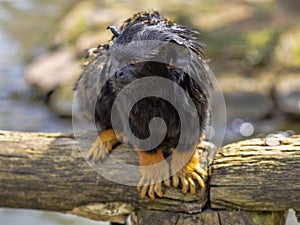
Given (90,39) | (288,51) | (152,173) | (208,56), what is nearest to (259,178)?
(152,173)

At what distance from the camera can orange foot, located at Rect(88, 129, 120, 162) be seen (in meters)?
2.61

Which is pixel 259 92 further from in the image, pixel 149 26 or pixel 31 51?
pixel 149 26

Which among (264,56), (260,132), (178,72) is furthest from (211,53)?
(178,72)

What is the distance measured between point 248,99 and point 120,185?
3.04 meters

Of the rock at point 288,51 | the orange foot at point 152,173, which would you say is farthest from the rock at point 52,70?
the orange foot at point 152,173

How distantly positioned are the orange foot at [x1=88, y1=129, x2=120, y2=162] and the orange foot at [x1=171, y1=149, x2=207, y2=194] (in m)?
0.28

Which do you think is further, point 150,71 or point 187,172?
point 187,172

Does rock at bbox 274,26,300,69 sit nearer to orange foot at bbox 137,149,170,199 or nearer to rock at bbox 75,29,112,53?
rock at bbox 75,29,112,53

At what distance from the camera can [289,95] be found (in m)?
5.26

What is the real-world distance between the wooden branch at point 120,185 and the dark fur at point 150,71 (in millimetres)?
205

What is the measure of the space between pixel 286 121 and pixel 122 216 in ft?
9.68

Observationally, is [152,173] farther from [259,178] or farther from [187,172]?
[259,178]

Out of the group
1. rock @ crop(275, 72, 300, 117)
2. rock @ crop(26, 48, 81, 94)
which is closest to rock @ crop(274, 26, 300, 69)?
rock @ crop(275, 72, 300, 117)

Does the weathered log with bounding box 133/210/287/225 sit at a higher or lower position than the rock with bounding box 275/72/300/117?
lower
